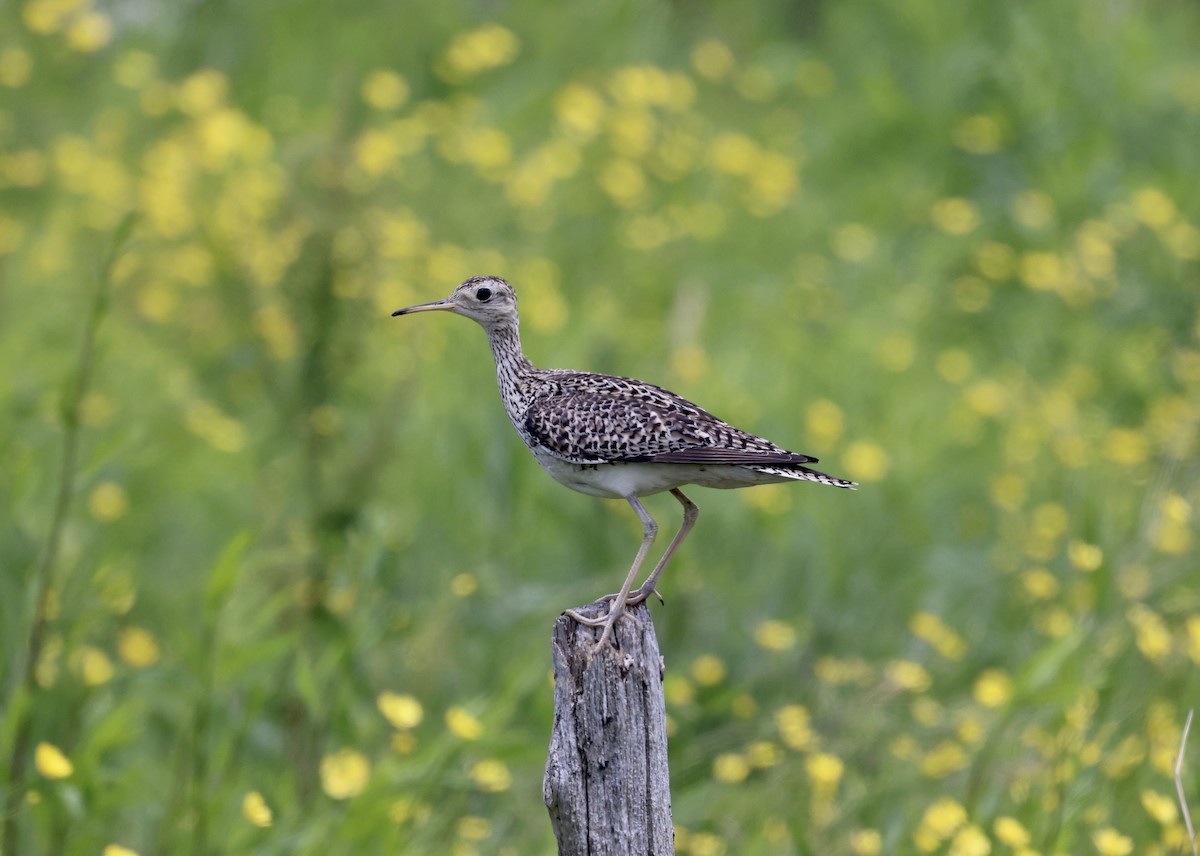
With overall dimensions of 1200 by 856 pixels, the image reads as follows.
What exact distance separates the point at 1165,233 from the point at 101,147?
851 centimetres

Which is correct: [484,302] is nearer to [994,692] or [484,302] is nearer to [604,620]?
[604,620]

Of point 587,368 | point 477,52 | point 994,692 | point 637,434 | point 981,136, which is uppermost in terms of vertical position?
point 477,52

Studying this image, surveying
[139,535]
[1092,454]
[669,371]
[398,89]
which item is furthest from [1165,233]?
[139,535]

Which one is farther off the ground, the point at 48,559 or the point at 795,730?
the point at 48,559

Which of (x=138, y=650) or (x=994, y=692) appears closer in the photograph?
(x=994, y=692)

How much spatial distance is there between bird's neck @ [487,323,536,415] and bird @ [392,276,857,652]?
0.03 m

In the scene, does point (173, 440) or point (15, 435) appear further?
point (173, 440)

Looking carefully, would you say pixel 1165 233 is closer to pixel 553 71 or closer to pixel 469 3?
pixel 553 71

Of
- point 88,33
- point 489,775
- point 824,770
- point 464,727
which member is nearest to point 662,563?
point 464,727

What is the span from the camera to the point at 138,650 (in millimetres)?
6945

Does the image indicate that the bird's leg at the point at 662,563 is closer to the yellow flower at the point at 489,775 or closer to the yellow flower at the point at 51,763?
the yellow flower at the point at 489,775

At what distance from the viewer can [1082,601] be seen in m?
6.46

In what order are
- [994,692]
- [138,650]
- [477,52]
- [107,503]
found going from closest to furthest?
[994,692], [138,650], [107,503], [477,52]

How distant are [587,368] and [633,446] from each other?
13.4 feet
